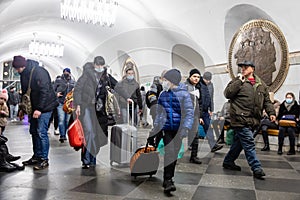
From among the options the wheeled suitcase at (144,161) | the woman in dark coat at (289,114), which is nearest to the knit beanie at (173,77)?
the wheeled suitcase at (144,161)

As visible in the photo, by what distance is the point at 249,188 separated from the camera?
12.7 feet

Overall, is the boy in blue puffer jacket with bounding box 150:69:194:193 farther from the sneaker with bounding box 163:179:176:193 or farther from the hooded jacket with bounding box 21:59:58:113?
the hooded jacket with bounding box 21:59:58:113

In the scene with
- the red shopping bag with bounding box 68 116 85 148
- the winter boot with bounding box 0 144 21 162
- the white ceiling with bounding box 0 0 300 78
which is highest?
the white ceiling with bounding box 0 0 300 78

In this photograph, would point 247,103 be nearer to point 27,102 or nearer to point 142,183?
point 142,183

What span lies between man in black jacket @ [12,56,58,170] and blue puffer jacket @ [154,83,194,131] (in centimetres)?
186

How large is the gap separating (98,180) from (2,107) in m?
2.76

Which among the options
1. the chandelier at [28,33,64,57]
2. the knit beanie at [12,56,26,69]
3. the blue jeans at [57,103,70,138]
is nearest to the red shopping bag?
the knit beanie at [12,56,26,69]

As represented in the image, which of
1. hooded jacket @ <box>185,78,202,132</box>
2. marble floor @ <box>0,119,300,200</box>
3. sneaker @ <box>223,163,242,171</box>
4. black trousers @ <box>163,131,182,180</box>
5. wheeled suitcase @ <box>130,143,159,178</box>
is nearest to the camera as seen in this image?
marble floor @ <box>0,119,300,200</box>

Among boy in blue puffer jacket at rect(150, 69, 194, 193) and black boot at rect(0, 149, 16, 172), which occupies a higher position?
boy in blue puffer jacket at rect(150, 69, 194, 193)

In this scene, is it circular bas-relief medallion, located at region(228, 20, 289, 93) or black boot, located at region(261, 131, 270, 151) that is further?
circular bas-relief medallion, located at region(228, 20, 289, 93)

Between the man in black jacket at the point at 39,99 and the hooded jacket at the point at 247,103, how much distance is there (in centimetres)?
261

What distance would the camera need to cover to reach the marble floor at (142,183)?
3.51m

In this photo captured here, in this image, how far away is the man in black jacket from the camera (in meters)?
4.74

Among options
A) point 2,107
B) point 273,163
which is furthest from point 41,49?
point 273,163
